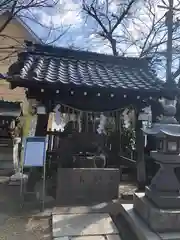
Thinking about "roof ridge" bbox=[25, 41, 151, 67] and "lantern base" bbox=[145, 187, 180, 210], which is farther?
"roof ridge" bbox=[25, 41, 151, 67]

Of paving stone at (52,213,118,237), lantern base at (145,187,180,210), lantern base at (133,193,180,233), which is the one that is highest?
lantern base at (145,187,180,210)

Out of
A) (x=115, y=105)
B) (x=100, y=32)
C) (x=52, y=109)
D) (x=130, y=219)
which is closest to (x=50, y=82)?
(x=52, y=109)

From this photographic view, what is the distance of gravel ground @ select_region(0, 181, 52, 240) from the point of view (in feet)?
14.3

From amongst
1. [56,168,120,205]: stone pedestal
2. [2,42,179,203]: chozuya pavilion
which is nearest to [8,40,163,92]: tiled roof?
[2,42,179,203]: chozuya pavilion

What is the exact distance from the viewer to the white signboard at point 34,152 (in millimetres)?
5605

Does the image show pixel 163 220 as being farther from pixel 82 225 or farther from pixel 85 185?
pixel 85 185

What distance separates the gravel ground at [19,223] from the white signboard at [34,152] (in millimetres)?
1030

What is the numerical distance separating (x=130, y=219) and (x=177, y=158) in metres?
1.40

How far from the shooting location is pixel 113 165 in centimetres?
861

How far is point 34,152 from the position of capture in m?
5.71

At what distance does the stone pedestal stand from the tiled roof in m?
2.13

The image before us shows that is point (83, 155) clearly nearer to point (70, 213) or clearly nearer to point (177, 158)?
point (70, 213)

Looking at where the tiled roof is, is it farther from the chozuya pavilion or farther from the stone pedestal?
the stone pedestal

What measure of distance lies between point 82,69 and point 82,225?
14.6ft
